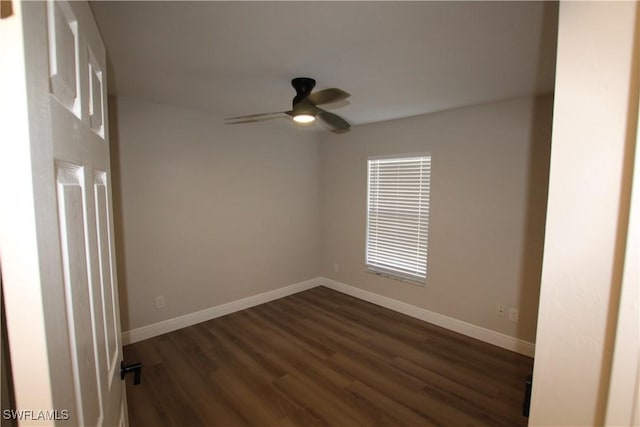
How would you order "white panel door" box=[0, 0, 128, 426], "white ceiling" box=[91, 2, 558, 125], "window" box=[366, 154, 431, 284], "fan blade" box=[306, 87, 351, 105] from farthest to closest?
"window" box=[366, 154, 431, 284], "fan blade" box=[306, 87, 351, 105], "white ceiling" box=[91, 2, 558, 125], "white panel door" box=[0, 0, 128, 426]

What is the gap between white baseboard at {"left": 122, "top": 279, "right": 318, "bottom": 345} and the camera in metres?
2.81

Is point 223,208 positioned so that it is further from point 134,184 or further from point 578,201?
point 578,201

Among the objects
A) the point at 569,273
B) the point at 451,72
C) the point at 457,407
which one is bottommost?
the point at 457,407

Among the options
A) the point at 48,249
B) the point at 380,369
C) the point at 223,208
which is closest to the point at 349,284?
the point at 380,369

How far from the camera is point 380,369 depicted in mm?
2404

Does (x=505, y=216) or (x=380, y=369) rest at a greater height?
(x=505, y=216)

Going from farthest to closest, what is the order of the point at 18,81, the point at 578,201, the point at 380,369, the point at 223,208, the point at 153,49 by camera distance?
the point at 223,208
the point at 380,369
the point at 153,49
the point at 578,201
the point at 18,81

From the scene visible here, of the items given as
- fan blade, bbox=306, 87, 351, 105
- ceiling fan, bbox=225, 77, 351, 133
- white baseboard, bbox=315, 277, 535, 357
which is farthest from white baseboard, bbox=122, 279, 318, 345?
fan blade, bbox=306, 87, 351, 105

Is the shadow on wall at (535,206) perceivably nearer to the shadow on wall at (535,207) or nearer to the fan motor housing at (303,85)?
the shadow on wall at (535,207)

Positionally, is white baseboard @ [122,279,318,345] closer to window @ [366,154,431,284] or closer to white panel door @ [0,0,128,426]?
window @ [366,154,431,284]

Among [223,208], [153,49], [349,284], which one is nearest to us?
[153,49]

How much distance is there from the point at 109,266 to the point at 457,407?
7.70ft

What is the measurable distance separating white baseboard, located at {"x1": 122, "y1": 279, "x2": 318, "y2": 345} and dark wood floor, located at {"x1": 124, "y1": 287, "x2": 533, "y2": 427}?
91 millimetres

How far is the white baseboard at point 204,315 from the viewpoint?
110 inches
